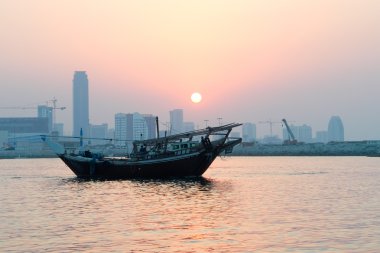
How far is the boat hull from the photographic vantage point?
94.8 metres

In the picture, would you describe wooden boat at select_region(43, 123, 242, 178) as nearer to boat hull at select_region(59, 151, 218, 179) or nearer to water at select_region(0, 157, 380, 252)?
boat hull at select_region(59, 151, 218, 179)

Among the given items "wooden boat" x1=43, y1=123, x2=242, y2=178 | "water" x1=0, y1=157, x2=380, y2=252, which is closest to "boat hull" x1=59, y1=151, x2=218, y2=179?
"wooden boat" x1=43, y1=123, x2=242, y2=178

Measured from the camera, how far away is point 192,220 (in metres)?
47.9

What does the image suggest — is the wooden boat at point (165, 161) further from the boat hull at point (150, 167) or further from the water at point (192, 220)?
the water at point (192, 220)

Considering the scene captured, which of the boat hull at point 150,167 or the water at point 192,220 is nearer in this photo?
the water at point 192,220

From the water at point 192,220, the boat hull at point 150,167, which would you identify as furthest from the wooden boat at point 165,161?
the water at point 192,220

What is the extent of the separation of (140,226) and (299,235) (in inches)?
412

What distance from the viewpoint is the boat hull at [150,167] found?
9475 cm

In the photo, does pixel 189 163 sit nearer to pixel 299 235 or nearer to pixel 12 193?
pixel 12 193

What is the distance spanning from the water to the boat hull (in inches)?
678

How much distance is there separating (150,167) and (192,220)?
47435mm

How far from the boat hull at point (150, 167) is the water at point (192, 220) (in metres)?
17.2

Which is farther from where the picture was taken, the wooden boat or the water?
the wooden boat

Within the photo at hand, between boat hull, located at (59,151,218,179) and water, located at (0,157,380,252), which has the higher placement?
boat hull, located at (59,151,218,179)
